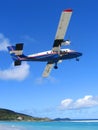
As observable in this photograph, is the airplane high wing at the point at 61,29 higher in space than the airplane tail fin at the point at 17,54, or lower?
higher

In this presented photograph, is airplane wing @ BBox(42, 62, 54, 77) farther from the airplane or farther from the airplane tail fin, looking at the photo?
the airplane tail fin

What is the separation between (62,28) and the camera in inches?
1972

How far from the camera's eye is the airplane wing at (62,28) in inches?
1902

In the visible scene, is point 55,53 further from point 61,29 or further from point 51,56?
point 61,29

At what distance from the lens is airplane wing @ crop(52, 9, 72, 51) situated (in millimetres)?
48312

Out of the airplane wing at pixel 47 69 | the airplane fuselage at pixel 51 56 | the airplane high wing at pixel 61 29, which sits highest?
the airplane high wing at pixel 61 29

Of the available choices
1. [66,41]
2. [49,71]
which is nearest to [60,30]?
[66,41]

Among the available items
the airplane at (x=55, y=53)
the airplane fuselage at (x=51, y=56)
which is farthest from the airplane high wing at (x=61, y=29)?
the airplane fuselage at (x=51, y=56)

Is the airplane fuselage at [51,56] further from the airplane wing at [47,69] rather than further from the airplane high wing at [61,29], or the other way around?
the airplane wing at [47,69]

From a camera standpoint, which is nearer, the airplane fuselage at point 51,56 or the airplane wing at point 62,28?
the airplane wing at point 62,28

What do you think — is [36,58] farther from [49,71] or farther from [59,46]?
[49,71]

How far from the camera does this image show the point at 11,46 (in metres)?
53.1

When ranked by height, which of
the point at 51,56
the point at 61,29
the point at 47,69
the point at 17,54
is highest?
the point at 61,29

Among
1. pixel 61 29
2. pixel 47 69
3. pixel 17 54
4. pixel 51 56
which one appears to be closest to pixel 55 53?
pixel 51 56
